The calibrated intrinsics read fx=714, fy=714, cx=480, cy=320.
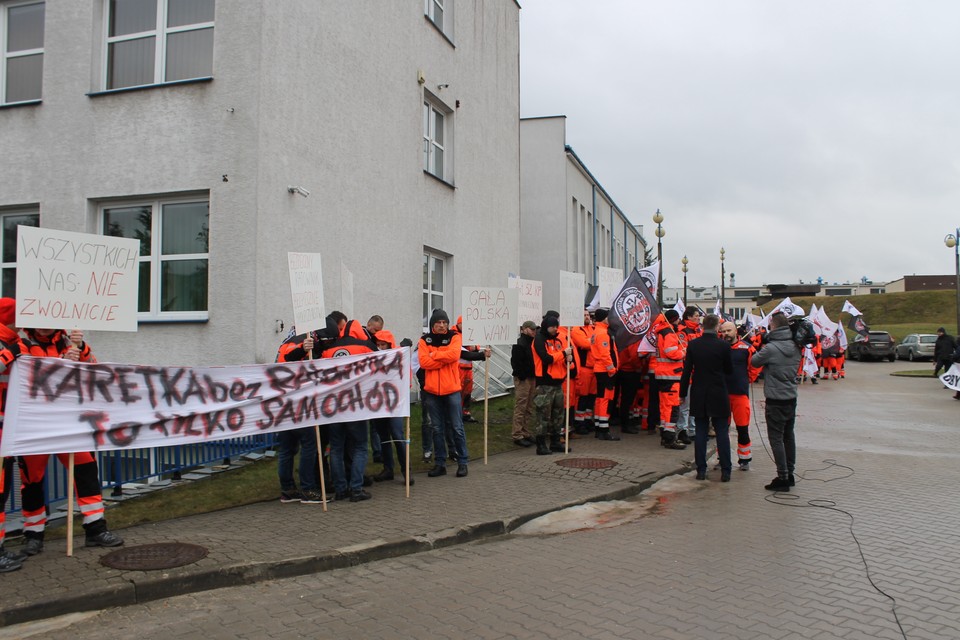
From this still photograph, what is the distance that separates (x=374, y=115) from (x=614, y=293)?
553 centimetres

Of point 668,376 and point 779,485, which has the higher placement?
point 668,376

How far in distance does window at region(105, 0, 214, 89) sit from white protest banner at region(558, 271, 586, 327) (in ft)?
20.3

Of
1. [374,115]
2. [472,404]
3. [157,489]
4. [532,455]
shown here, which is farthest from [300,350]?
[472,404]

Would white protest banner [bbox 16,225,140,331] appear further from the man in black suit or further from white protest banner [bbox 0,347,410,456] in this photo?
the man in black suit

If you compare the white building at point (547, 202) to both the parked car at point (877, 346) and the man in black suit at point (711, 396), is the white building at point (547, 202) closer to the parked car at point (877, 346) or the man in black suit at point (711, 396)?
the man in black suit at point (711, 396)

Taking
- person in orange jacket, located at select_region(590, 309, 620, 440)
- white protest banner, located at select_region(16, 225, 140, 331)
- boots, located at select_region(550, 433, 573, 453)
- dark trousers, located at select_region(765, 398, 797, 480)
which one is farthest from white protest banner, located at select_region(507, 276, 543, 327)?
white protest banner, located at select_region(16, 225, 140, 331)

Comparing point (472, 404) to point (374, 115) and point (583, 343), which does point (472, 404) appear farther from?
point (374, 115)

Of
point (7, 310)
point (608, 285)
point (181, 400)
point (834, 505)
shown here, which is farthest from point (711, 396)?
point (7, 310)

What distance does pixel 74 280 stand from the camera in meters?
5.86

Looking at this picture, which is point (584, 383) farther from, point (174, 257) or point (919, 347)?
point (919, 347)

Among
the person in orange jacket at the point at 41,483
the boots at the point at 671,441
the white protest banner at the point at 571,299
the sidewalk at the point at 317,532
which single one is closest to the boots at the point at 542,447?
the sidewalk at the point at 317,532

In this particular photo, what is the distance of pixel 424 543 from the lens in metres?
6.22

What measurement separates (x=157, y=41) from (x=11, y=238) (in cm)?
406

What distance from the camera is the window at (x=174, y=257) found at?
1043cm
